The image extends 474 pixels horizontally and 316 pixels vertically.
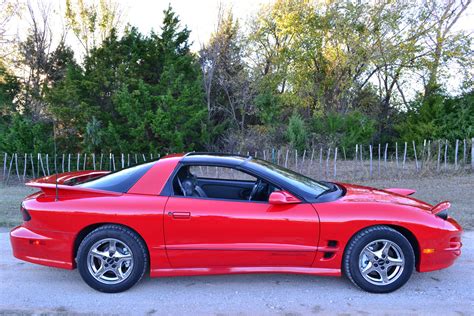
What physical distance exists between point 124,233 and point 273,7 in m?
19.5

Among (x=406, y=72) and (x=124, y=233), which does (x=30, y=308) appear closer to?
(x=124, y=233)

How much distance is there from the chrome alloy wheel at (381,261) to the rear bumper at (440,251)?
0.23 m

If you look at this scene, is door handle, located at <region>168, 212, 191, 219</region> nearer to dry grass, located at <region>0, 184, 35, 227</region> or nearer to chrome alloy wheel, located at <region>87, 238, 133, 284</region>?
chrome alloy wheel, located at <region>87, 238, 133, 284</region>

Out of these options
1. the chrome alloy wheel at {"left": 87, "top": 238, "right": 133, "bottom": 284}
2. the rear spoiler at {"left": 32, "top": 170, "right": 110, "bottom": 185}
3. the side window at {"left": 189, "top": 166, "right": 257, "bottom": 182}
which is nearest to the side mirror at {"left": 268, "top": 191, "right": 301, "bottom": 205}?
the chrome alloy wheel at {"left": 87, "top": 238, "right": 133, "bottom": 284}

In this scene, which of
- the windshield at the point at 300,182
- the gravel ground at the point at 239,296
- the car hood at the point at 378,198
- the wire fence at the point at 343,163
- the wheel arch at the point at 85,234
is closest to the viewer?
the gravel ground at the point at 239,296

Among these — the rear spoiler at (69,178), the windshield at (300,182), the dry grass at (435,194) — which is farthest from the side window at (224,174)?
the dry grass at (435,194)

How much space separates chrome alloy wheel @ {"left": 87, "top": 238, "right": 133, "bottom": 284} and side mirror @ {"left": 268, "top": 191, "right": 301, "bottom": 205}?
4.83 feet

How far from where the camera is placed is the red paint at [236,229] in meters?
3.44

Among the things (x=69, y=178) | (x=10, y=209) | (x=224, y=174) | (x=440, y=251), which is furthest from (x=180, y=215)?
(x=10, y=209)

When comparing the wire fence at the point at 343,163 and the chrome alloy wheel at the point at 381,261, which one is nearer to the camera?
the chrome alloy wheel at the point at 381,261

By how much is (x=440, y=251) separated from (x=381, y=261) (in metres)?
0.58

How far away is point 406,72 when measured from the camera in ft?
65.7

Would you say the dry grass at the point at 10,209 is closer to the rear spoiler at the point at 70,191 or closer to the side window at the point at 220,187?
the rear spoiler at the point at 70,191

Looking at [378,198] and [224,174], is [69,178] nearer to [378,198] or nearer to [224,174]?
[378,198]
